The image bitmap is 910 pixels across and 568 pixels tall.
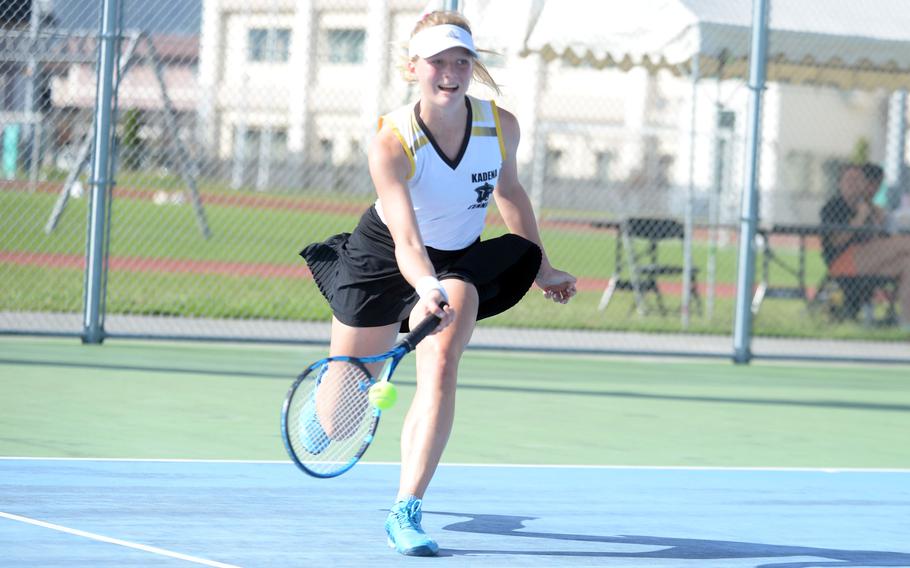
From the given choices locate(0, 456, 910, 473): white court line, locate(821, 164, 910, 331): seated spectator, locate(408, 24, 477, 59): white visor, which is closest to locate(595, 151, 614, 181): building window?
locate(821, 164, 910, 331): seated spectator

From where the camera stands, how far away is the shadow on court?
488 centimetres

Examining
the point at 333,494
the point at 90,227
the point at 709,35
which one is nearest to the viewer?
the point at 333,494

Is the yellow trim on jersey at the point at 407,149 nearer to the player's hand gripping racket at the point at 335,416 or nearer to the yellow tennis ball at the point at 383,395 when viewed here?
the player's hand gripping racket at the point at 335,416

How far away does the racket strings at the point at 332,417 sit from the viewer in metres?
4.71

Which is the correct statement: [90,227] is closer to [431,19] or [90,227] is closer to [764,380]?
[764,380]

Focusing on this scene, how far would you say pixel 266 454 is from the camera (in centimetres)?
669

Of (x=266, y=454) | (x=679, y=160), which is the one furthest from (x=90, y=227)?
(x=679, y=160)

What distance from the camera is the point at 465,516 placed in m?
5.47

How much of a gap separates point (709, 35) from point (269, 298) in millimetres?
5304

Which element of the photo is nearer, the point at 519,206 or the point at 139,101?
the point at 519,206

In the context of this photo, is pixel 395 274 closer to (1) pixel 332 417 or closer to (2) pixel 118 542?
(1) pixel 332 417

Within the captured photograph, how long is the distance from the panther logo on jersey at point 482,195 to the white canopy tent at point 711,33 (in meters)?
6.57

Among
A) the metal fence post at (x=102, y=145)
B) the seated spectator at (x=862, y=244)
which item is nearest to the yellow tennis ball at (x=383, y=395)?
the metal fence post at (x=102, y=145)

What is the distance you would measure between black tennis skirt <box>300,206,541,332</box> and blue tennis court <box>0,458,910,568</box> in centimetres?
75
